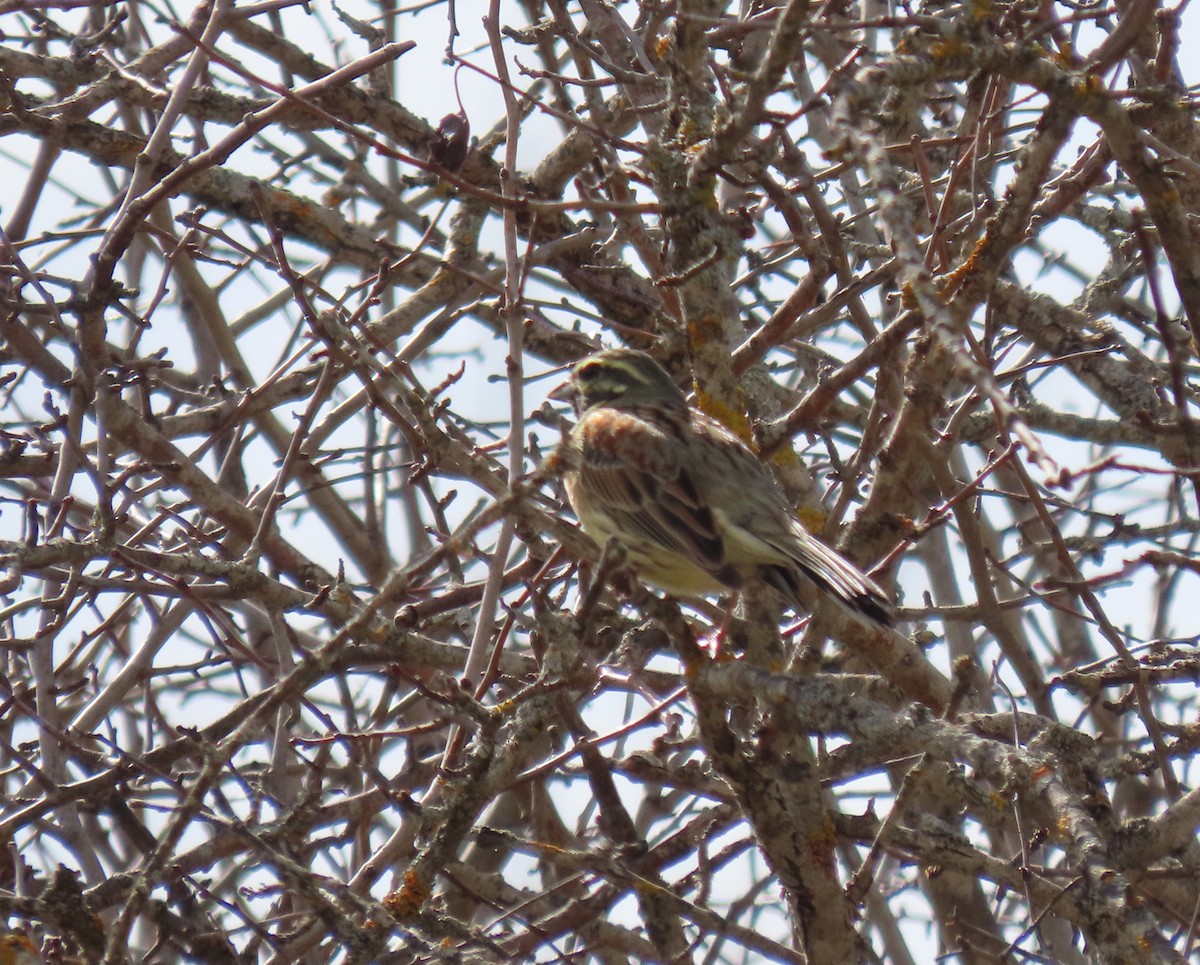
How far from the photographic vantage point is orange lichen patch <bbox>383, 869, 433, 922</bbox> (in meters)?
3.54

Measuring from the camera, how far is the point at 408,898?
3570 mm

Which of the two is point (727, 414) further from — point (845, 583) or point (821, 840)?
point (821, 840)

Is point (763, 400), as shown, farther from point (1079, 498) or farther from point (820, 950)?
point (1079, 498)

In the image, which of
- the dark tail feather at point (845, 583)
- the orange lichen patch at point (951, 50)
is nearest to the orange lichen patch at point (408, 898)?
the dark tail feather at point (845, 583)

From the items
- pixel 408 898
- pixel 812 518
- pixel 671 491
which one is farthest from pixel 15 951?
pixel 812 518

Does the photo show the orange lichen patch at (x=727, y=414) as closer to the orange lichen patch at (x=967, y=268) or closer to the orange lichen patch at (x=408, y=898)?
the orange lichen patch at (x=967, y=268)

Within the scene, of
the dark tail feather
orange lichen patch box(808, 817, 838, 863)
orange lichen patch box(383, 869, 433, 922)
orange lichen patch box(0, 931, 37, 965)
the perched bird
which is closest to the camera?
orange lichen patch box(0, 931, 37, 965)

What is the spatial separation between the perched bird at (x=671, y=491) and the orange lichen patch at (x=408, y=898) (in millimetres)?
1699

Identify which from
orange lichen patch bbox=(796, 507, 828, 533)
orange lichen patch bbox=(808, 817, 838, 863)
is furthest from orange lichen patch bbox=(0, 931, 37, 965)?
orange lichen patch bbox=(796, 507, 828, 533)

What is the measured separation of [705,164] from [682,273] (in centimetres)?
38

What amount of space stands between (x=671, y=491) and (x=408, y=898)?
2.36 m

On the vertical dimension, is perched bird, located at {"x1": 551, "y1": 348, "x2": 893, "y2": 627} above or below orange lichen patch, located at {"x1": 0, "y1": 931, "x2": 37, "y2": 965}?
above

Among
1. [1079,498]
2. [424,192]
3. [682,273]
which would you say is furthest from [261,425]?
[1079,498]

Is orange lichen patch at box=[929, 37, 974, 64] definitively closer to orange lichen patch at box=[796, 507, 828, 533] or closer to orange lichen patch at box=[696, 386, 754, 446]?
orange lichen patch at box=[696, 386, 754, 446]
